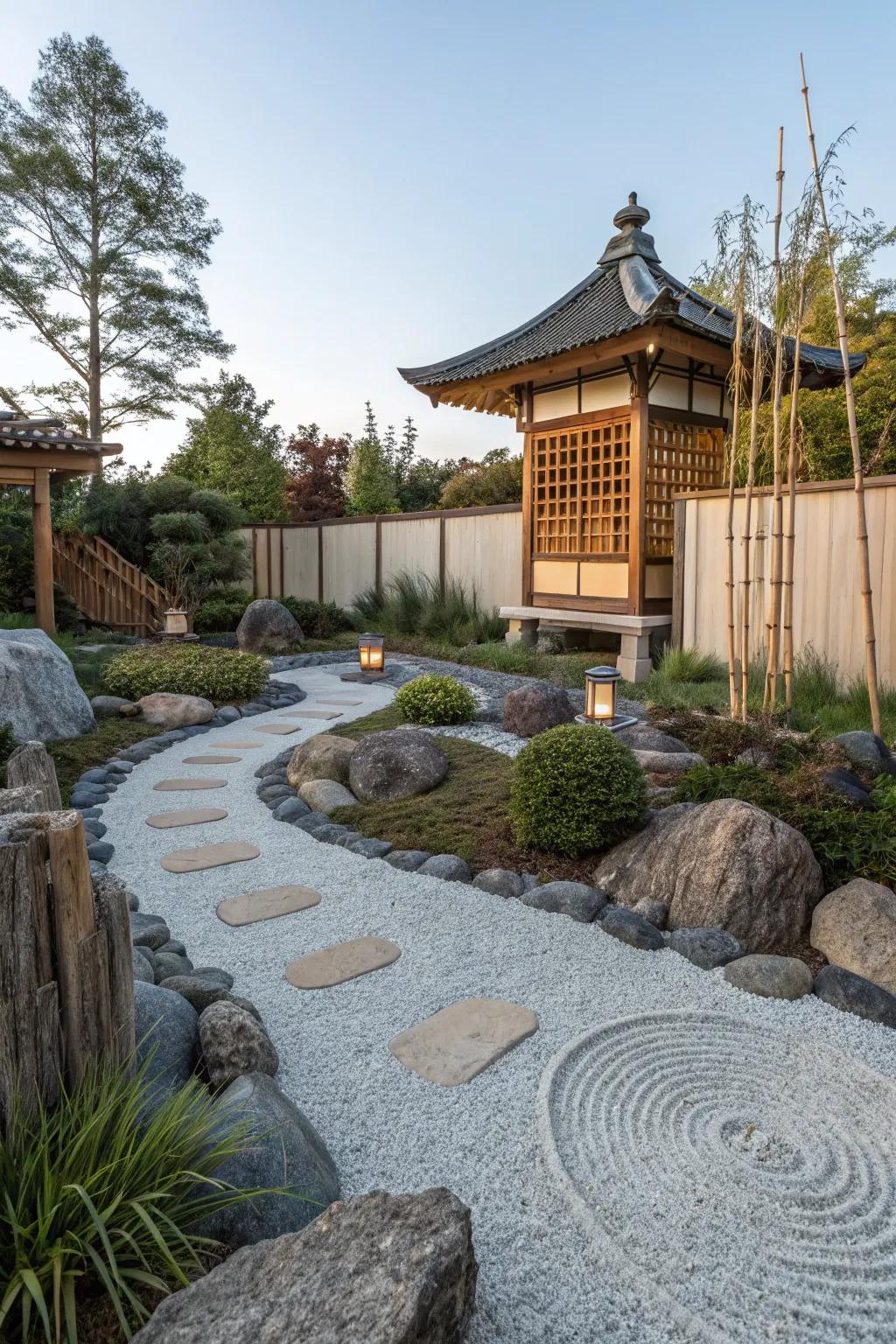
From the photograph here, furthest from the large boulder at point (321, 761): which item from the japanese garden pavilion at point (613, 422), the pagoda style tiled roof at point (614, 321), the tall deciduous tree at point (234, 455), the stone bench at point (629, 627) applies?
the tall deciduous tree at point (234, 455)

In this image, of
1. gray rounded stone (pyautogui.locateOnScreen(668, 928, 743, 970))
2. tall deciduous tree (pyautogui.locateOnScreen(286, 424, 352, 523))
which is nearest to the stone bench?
gray rounded stone (pyautogui.locateOnScreen(668, 928, 743, 970))

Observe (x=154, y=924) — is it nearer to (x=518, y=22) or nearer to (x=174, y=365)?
(x=518, y=22)

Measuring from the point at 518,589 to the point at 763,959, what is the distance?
7.64 metres

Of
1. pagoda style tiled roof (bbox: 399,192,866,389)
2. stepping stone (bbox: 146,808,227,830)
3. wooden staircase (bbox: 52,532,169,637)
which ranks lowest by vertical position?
stepping stone (bbox: 146,808,227,830)

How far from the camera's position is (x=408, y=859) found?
11.3 feet

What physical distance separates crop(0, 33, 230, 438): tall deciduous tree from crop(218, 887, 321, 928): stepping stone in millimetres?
16020

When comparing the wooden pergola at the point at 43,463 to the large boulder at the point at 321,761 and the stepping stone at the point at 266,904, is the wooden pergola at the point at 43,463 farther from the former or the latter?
the stepping stone at the point at 266,904

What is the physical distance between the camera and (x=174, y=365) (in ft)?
55.2

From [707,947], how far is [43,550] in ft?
25.9

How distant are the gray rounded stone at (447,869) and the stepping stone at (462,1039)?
93cm

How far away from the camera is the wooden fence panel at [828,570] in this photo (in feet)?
19.1

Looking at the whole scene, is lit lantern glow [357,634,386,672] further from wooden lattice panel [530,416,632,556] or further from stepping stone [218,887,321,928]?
stepping stone [218,887,321,928]

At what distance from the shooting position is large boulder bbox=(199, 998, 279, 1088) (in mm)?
1870

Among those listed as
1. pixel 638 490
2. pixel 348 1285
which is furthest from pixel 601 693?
pixel 348 1285
